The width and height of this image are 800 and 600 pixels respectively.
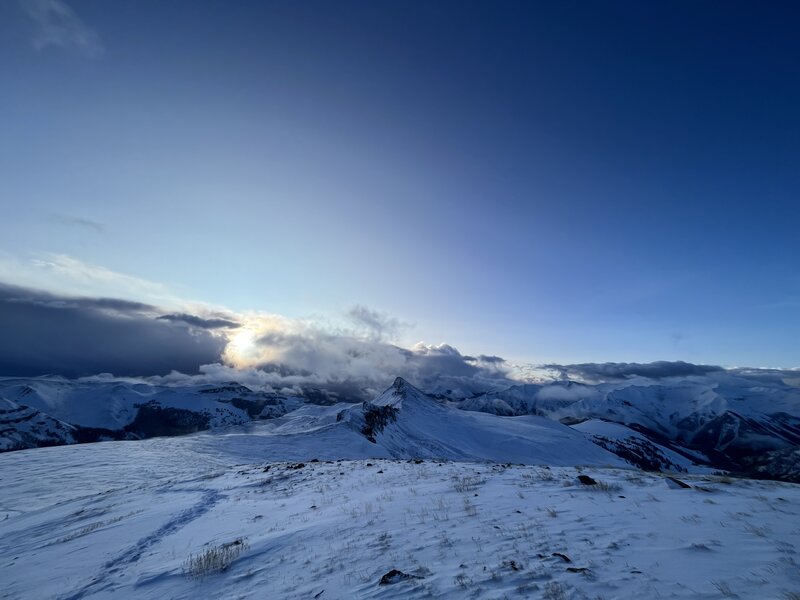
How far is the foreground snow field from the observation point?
6953 mm

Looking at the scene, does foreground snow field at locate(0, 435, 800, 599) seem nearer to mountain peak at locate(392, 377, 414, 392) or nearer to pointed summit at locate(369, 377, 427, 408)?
pointed summit at locate(369, 377, 427, 408)

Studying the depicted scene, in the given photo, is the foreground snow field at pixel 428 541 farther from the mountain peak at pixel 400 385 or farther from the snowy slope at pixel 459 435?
the mountain peak at pixel 400 385

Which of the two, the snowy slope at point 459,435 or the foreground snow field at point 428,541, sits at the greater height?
the foreground snow field at point 428,541

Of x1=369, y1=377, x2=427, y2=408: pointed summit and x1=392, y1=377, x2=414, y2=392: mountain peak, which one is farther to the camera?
x1=392, y1=377, x2=414, y2=392: mountain peak

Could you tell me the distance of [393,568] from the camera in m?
8.02

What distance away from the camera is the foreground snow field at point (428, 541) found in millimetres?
6953

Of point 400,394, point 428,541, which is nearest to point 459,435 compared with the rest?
point 400,394

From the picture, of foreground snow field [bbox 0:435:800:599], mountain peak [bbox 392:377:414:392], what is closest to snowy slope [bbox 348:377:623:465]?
mountain peak [bbox 392:377:414:392]

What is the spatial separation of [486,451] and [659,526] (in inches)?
3192

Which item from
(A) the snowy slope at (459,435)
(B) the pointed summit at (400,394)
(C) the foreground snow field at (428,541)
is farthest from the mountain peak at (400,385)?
(C) the foreground snow field at (428,541)

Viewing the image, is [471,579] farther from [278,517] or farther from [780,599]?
[278,517]

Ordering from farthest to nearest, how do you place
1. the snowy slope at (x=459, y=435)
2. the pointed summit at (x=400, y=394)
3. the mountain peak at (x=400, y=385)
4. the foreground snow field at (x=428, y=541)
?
the mountain peak at (x=400, y=385), the pointed summit at (x=400, y=394), the snowy slope at (x=459, y=435), the foreground snow field at (x=428, y=541)

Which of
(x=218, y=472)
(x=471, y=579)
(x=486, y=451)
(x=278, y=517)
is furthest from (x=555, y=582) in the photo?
(x=486, y=451)

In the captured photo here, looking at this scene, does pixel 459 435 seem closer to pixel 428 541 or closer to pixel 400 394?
pixel 400 394
